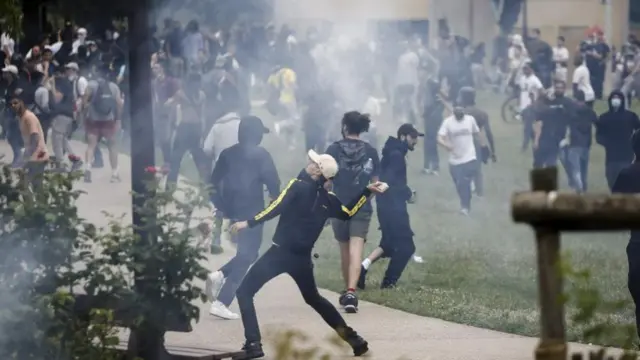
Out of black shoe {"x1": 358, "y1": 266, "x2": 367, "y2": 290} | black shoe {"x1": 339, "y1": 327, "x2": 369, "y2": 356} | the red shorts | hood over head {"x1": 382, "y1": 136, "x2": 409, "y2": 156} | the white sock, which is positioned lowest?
black shoe {"x1": 339, "y1": 327, "x2": 369, "y2": 356}

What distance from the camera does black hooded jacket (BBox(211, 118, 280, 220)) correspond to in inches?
426

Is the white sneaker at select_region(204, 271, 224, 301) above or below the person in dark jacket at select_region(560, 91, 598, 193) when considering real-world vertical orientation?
below

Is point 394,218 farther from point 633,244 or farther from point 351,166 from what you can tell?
point 633,244

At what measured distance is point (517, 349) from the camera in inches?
382

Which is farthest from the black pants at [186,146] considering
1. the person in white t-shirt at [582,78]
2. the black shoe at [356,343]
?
the person in white t-shirt at [582,78]

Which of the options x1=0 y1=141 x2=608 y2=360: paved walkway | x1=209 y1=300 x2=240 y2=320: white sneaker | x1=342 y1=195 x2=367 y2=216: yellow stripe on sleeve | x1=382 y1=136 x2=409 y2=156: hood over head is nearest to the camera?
x1=0 y1=141 x2=608 y2=360: paved walkway

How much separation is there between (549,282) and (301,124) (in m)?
17.6

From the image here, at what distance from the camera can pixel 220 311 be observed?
10.5 meters

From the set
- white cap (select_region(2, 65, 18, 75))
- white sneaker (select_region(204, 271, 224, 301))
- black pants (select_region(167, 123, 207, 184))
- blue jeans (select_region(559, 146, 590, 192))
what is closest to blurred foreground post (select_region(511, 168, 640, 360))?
white sneaker (select_region(204, 271, 224, 301))

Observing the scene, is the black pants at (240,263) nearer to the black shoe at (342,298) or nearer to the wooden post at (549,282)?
the black shoe at (342,298)

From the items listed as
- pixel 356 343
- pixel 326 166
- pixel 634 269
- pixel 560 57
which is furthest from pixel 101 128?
pixel 560 57

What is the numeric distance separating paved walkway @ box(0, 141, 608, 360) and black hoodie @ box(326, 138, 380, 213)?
2.54ft

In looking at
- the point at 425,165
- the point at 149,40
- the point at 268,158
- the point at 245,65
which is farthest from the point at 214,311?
the point at 245,65

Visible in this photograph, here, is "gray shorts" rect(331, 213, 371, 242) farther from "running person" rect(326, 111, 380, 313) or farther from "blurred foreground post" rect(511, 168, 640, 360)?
"blurred foreground post" rect(511, 168, 640, 360)
